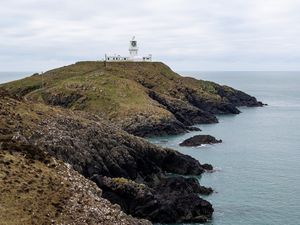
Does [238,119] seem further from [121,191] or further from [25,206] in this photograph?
[25,206]

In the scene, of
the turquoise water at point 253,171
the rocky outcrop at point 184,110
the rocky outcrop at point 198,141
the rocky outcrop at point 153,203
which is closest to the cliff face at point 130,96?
the rocky outcrop at point 184,110

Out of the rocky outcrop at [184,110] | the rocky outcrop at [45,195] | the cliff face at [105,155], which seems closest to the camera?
the rocky outcrop at [45,195]

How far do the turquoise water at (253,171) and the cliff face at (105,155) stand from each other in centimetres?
→ 546

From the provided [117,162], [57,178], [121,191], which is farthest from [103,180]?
[57,178]

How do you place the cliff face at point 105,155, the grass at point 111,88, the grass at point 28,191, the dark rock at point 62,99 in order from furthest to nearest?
the dark rock at point 62,99, the grass at point 111,88, the cliff face at point 105,155, the grass at point 28,191

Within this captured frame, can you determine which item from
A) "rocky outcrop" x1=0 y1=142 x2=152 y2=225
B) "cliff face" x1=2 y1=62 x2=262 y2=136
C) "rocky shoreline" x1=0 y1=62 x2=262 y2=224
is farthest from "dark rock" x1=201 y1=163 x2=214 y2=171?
"rocky outcrop" x1=0 y1=142 x2=152 y2=225

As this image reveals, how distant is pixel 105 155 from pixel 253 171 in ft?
110

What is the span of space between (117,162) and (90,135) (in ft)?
20.0

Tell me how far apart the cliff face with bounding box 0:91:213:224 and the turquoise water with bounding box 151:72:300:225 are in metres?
5.46

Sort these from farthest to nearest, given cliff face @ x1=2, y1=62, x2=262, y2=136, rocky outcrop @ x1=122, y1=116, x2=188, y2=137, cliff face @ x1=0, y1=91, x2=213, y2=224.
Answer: cliff face @ x1=2, y1=62, x2=262, y2=136, rocky outcrop @ x1=122, y1=116, x2=188, y2=137, cliff face @ x1=0, y1=91, x2=213, y2=224

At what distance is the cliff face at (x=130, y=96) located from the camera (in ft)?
459

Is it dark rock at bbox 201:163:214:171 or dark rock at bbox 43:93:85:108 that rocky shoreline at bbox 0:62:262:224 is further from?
dark rock at bbox 43:93:85:108

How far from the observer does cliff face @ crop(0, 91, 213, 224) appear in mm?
64875

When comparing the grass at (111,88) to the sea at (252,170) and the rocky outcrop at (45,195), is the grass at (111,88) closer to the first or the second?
the sea at (252,170)
